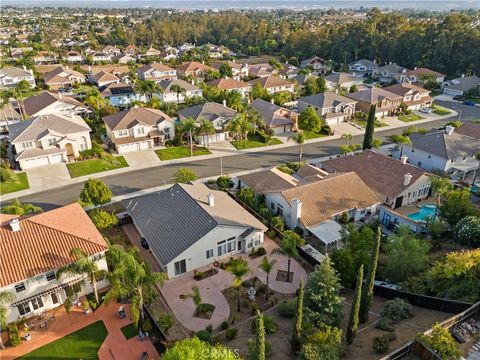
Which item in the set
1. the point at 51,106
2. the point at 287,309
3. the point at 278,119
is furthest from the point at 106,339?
the point at 51,106

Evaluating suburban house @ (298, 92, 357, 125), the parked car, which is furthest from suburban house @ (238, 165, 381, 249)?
suburban house @ (298, 92, 357, 125)

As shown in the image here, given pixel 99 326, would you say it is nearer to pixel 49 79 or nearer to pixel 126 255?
pixel 126 255

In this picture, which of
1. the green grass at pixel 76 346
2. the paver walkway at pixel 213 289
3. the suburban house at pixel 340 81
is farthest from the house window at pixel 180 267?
the suburban house at pixel 340 81

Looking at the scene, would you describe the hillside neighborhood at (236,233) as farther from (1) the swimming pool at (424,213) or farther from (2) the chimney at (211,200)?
(1) the swimming pool at (424,213)

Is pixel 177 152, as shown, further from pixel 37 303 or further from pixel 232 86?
pixel 232 86

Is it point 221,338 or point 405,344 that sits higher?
point 405,344

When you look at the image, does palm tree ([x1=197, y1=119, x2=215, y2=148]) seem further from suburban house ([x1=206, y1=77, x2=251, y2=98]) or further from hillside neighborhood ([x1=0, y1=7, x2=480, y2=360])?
suburban house ([x1=206, y1=77, x2=251, y2=98])

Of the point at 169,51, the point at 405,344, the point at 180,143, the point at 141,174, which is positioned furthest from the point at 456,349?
the point at 169,51
